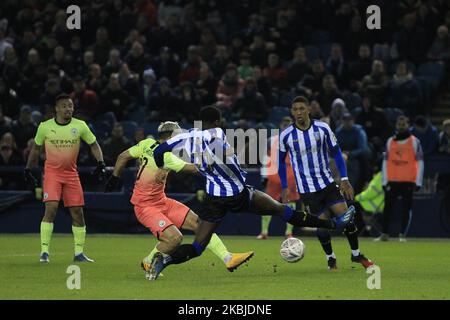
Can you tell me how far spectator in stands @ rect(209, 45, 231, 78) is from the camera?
2322 centimetres

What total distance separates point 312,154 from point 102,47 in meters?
12.3

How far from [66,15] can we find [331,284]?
51.5 feet

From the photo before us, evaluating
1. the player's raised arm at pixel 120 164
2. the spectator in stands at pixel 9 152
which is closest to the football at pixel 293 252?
the player's raised arm at pixel 120 164

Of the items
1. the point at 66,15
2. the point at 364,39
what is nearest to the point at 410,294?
the point at 364,39

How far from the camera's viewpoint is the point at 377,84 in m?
21.3

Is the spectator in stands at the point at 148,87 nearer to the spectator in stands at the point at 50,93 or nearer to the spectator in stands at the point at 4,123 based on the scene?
the spectator in stands at the point at 50,93

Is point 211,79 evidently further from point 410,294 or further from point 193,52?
point 410,294

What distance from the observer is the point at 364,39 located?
2256 centimetres

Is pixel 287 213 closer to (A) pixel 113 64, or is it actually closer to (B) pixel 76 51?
(A) pixel 113 64

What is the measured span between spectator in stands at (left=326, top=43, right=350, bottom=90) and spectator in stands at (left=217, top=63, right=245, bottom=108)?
186 cm

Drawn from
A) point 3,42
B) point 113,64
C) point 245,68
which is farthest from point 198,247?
point 3,42

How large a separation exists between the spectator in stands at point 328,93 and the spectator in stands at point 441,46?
2.39m

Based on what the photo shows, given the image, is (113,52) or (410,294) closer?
(410,294)

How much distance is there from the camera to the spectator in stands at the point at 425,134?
2016 centimetres
